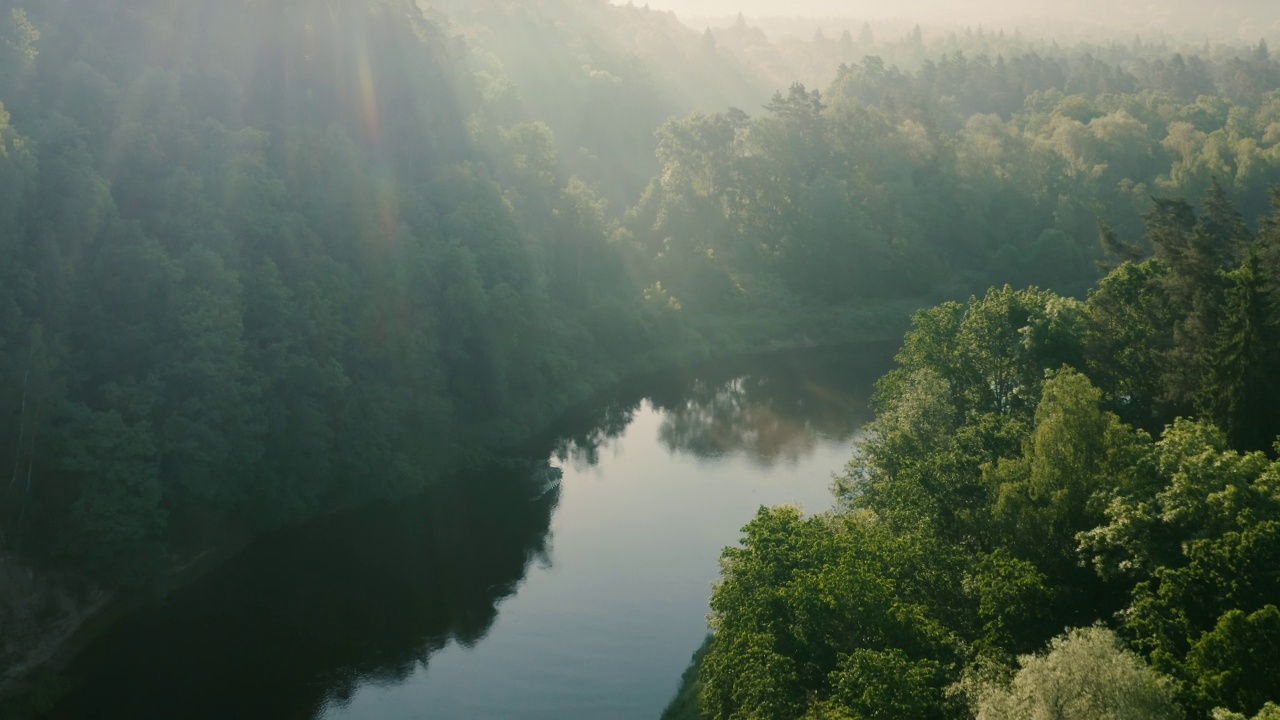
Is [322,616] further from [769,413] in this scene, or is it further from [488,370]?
[769,413]

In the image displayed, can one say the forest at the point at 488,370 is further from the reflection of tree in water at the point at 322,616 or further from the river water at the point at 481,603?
the river water at the point at 481,603

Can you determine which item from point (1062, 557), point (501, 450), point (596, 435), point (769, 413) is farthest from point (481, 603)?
point (769, 413)

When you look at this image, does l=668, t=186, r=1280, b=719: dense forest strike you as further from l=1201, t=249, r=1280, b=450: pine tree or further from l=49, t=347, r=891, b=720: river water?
l=49, t=347, r=891, b=720: river water

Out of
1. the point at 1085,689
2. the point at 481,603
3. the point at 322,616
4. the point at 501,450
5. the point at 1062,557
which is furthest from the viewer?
the point at 501,450

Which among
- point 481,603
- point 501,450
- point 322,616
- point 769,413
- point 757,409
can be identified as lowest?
point 322,616

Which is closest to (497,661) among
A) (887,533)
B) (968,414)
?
(887,533)

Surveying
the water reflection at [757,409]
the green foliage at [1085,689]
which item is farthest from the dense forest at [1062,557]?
the water reflection at [757,409]

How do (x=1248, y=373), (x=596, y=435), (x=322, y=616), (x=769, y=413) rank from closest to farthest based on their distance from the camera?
(x=1248, y=373) < (x=322, y=616) < (x=596, y=435) < (x=769, y=413)
